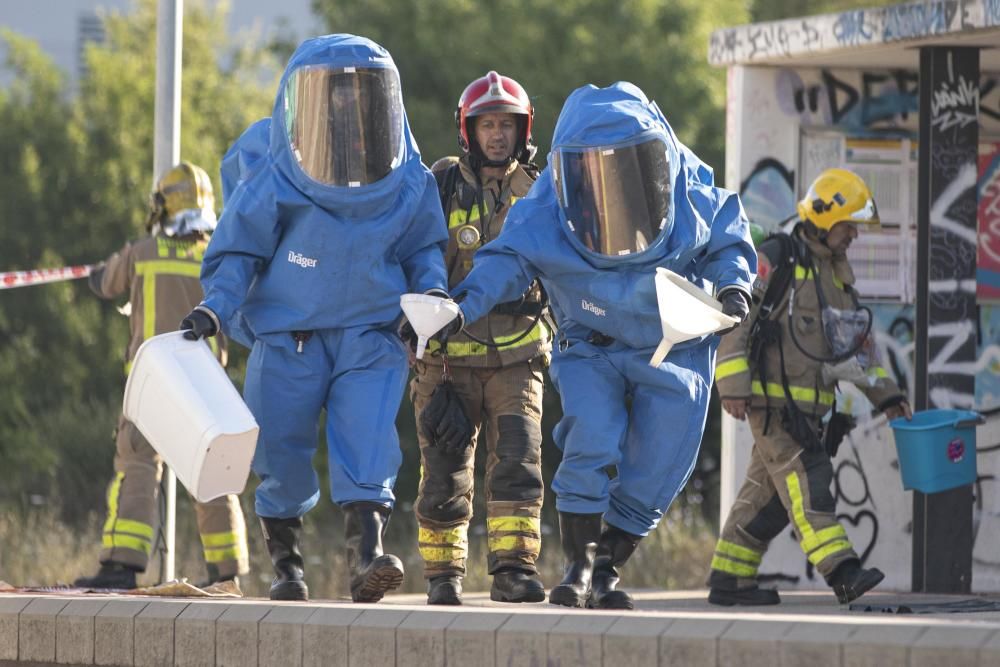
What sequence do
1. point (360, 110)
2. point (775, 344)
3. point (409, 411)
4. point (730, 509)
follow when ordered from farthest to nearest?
point (409, 411), point (730, 509), point (775, 344), point (360, 110)

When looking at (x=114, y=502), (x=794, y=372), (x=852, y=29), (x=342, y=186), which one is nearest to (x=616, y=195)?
(x=342, y=186)

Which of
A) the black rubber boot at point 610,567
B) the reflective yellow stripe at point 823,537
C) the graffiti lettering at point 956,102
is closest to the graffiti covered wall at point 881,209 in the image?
the graffiti lettering at point 956,102

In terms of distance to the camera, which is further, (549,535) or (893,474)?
(549,535)

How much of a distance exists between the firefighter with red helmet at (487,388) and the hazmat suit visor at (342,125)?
541 mm

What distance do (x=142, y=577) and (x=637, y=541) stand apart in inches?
300

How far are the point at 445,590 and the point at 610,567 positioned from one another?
0.68m

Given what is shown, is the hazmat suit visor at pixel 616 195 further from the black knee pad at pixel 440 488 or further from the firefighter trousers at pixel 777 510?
the firefighter trousers at pixel 777 510

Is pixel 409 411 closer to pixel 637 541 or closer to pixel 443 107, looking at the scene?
pixel 443 107

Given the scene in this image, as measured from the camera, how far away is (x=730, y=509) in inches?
420

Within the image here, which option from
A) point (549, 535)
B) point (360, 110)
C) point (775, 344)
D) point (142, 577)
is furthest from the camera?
point (549, 535)

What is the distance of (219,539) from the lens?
10.7 m

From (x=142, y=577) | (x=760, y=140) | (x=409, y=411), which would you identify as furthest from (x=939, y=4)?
(x=409, y=411)

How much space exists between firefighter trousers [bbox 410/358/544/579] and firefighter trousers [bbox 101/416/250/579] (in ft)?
7.30

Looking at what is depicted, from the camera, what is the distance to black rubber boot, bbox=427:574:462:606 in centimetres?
838
